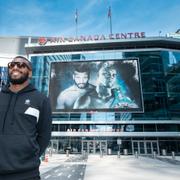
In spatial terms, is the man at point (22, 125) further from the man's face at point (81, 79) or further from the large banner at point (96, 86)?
the man's face at point (81, 79)

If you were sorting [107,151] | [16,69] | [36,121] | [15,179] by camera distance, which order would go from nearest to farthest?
1. [15,179]
2. [36,121]
3. [16,69]
4. [107,151]

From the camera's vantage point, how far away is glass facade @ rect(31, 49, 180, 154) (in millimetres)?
37812

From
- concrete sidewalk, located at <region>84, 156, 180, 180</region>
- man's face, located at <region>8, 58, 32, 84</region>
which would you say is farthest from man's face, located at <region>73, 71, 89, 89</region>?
man's face, located at <region>8, 58, 32, 84</region>

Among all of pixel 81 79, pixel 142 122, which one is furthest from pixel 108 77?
pixel 142 122

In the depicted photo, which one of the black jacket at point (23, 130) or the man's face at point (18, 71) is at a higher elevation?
the man's face at point (18, 71)

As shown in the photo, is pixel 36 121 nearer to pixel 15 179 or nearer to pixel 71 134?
pixel 15 179

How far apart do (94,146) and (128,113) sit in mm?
8483

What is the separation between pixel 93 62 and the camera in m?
44.8

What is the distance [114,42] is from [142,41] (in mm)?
5845

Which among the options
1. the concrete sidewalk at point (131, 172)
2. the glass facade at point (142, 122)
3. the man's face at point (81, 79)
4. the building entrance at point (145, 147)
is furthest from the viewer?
the man's face at point (81, 79)

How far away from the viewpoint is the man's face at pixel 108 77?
42.7m

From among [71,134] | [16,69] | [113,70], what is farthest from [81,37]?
[16,69]

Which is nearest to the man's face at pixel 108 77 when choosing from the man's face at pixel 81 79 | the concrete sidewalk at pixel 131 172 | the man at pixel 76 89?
the man at pixel 76 89

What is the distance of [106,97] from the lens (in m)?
41.6
